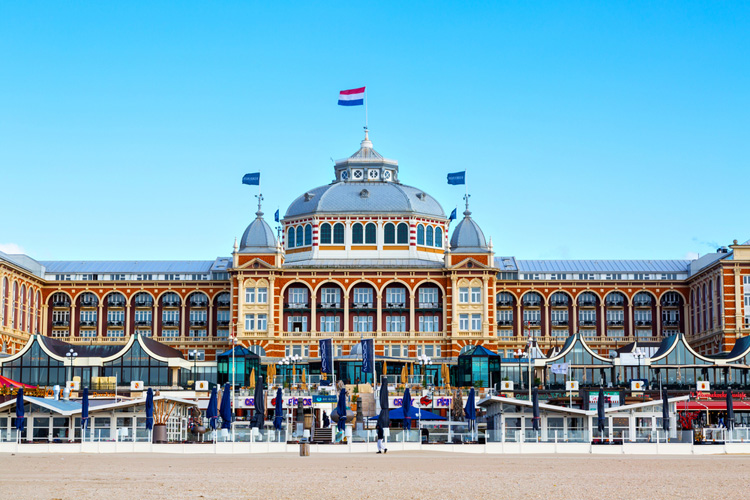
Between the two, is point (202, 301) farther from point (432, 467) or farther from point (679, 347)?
point (432, 467)

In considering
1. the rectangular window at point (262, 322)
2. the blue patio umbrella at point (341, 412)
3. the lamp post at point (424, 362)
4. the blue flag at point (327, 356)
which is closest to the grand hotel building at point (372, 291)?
the rectangular window at point (262, 322)

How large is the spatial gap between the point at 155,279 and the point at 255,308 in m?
17.3

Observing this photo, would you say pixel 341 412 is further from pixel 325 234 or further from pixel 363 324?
pixel 325 234

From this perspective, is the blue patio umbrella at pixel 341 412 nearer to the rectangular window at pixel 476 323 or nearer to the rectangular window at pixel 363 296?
the rectangular window at pixel 476 323

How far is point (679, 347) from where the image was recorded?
424 feet

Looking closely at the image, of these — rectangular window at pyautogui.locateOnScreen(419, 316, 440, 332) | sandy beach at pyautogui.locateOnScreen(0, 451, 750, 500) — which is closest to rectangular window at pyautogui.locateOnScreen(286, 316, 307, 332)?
rectangular window at pyautogui.locateOnScreen(419, 316, 440, 332)

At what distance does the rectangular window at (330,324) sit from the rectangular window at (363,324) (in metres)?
1.95

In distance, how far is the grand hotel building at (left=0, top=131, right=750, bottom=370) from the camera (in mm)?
141375

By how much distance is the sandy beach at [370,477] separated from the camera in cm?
4206

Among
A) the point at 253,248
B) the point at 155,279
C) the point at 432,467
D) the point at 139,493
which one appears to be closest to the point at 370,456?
the point at 432,467

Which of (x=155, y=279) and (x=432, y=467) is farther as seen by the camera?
(x=155, y=279)

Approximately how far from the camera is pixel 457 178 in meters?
149

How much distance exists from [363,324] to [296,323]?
7.64m

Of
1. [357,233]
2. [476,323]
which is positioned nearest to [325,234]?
[357,233]
